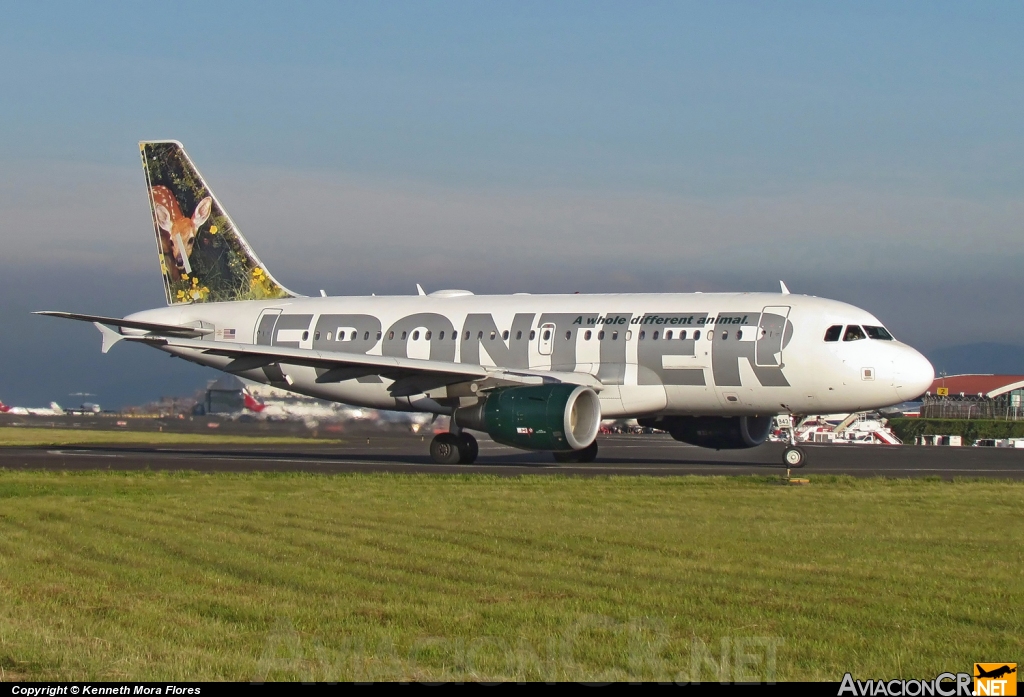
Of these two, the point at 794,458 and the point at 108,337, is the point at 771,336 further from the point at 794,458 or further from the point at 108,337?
the point at 108,337

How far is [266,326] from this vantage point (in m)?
31.7

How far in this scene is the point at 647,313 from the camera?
27234mm

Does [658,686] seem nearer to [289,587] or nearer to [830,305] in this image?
[289,587]

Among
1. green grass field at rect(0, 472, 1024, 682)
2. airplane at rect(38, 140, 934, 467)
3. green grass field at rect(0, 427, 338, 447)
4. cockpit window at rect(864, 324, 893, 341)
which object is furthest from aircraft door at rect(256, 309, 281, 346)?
green grass field at rect(0, 472, 1024, 682)

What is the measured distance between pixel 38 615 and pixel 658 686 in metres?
4.22

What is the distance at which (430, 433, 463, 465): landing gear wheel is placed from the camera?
27.5m

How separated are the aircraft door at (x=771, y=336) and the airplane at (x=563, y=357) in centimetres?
3

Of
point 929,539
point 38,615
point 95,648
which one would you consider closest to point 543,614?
point 95,648

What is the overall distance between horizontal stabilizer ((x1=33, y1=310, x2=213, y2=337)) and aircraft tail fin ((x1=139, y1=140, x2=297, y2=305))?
1580 mm

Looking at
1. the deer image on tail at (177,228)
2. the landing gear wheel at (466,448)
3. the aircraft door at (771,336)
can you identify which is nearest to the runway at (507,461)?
the landing gear wheel at (466,448)

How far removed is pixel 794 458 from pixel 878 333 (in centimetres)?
323

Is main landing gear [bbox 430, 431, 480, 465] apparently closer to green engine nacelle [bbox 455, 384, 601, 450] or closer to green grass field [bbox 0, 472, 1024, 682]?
green engine nacelle [bbox 455, 384, 601, 450]

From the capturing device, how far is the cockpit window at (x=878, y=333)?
2577 cm

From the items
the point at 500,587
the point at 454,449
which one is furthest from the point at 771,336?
the point at 500,587
